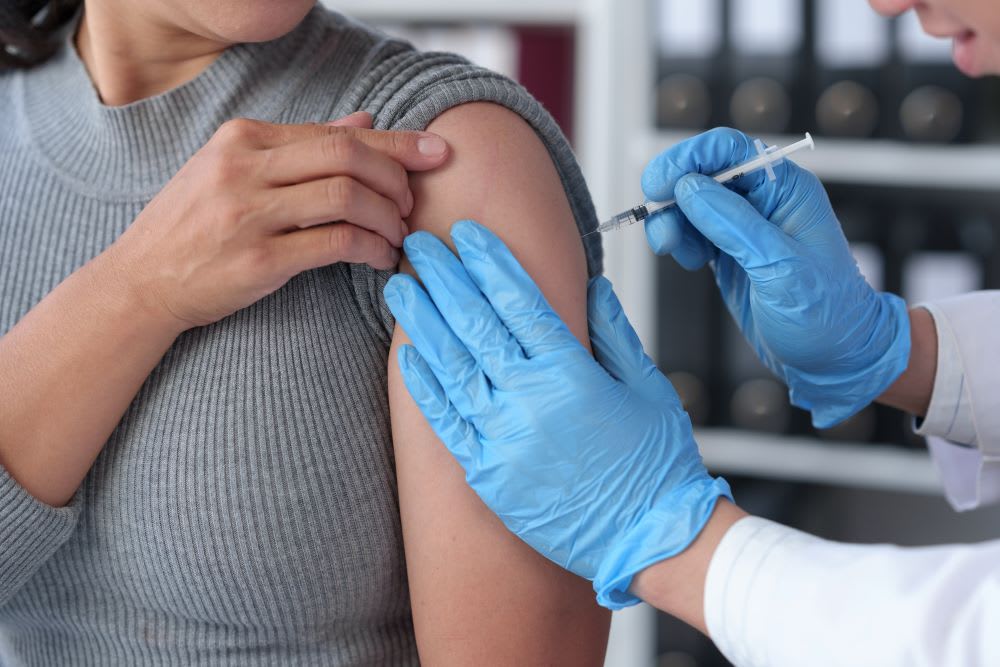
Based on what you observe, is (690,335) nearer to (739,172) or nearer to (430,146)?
(739,172)

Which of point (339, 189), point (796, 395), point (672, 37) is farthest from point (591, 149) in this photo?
point (339, 189)

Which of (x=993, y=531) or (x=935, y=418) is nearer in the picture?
(x=935, y=418)

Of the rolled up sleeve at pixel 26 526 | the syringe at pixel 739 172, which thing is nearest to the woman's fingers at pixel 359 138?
the syringe at pixel 739 172

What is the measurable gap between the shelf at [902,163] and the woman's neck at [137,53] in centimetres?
109

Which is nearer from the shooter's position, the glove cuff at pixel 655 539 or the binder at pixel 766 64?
the glove cuff at pixel 655 539

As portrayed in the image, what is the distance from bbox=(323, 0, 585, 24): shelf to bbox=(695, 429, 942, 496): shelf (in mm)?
910

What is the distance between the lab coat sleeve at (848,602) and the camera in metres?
0.80

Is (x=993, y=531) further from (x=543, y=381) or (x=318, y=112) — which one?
(x=318, y=112)

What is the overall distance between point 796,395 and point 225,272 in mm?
781

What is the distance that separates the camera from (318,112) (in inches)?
40.7

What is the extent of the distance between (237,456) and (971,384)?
2.96 feet

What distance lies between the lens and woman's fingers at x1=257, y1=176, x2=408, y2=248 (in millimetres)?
893

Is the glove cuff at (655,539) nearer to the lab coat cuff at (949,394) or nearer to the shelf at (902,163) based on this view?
the lab coat cuff at (949,394)

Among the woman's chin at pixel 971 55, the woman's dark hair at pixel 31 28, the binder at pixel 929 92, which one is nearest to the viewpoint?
the woman's chin at pixel 971 55
